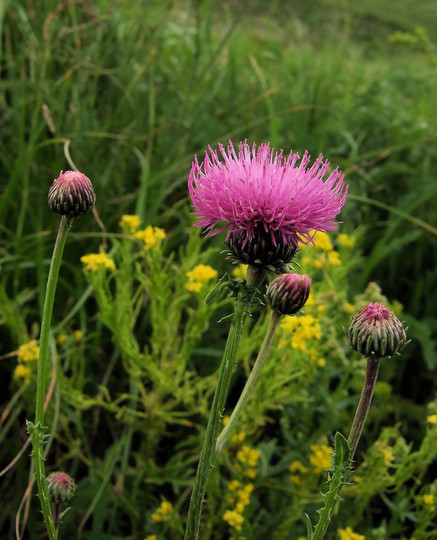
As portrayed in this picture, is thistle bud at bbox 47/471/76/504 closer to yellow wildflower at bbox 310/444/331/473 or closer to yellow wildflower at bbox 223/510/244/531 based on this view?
yellow wildflower at bbox 223/510/244/531

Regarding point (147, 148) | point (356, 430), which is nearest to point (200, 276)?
point (356, 430)

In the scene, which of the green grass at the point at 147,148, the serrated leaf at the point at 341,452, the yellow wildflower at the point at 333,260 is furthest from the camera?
the green grass at the point at 147,148

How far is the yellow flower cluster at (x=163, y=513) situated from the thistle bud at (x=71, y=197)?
1059 millimetres

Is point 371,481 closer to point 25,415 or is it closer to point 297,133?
point 25,415

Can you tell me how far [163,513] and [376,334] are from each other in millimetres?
1089

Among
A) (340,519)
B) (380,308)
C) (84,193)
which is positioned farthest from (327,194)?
(340,519)

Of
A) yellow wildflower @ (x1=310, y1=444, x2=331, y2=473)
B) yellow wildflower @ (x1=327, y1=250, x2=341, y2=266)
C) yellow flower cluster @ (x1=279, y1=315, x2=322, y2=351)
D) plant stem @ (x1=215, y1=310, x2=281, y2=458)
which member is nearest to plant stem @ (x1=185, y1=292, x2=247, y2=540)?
plant stem @ (x1=215, y1=310, x2=281, y2=458)

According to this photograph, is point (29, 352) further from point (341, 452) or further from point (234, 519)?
point (341, 452)

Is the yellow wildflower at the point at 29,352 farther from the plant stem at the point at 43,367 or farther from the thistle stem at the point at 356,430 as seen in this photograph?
the thistle stem at the point at 356,430

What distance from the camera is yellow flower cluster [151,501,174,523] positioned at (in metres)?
1.83

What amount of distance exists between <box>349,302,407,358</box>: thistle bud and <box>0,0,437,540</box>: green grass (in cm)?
107

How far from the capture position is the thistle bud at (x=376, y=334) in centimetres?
109

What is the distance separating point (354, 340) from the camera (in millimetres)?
1114

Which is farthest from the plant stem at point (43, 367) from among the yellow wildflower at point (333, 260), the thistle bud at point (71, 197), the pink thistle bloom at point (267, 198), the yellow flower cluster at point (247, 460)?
the yellow wildflower at point (333, 260)
